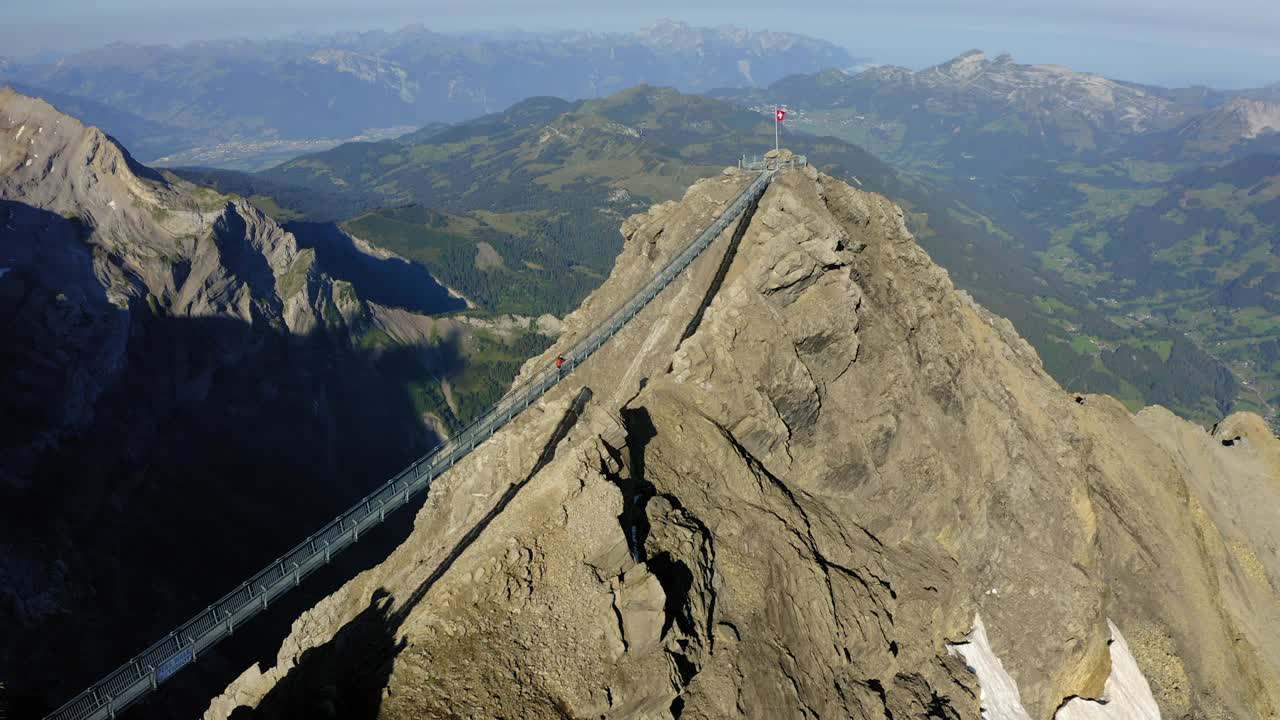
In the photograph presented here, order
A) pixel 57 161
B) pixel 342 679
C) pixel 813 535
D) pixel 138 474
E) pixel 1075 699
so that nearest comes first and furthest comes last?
pixel 342 679, pixel 813 535, pixel 1075 699, pixel 138 474, pixel 57 161

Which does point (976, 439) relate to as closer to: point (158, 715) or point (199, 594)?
point (158, 715)

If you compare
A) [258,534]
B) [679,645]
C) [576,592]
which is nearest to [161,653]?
[576,592]

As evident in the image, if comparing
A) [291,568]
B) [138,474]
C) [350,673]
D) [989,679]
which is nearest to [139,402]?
[138,474]

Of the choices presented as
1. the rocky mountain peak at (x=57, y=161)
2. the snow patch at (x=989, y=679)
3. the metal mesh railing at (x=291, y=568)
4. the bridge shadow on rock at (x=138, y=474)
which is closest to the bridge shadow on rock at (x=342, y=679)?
the metal mesh railing at (x=291, y=568)

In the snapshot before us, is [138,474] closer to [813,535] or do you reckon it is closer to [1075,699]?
[813,535]

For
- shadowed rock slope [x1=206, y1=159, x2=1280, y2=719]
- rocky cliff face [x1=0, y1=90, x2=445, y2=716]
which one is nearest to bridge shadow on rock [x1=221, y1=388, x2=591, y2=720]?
shadowed rock slope [x1=206, y1=159, x2=1280, y2=719]

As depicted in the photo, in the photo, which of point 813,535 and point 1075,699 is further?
point 1075,699
